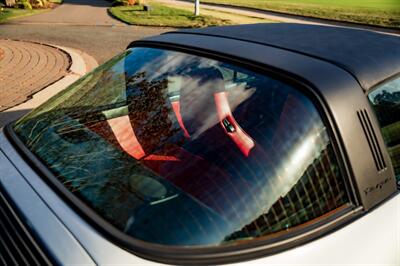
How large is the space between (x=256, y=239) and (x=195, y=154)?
1.45 ft

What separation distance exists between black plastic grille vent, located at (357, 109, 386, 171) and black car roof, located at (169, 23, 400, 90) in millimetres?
137

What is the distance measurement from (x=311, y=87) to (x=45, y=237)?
1.13 m

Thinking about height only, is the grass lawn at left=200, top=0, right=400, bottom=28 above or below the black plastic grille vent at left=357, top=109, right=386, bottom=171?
above

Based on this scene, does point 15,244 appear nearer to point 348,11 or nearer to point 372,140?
point 372,140

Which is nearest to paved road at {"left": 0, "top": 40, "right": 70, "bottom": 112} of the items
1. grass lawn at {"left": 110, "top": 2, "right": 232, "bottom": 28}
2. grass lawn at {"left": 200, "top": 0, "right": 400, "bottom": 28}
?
grass lawn at {"left": 110, "top": 2, "right": 232, "bottom": 28}

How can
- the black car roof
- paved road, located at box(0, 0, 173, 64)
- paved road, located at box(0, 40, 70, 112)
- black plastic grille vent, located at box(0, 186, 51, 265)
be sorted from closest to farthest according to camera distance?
black plastic grille vent, located at box(0, 186, 51, 265), the black car roof, paved road, located at box(0, 40, 70, 112), paved road, located at box(0, 0, 173, 64)

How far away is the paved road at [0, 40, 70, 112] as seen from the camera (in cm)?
630

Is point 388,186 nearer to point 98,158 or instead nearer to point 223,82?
point 223,82

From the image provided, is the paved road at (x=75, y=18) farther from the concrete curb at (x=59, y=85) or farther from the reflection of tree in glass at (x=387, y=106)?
the reflection of tree in glass at (x=387, y=106)

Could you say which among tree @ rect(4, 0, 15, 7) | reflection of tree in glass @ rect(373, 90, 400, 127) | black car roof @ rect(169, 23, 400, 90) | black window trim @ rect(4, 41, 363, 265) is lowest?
black window trim @ rect(4, 41, 363, 265)

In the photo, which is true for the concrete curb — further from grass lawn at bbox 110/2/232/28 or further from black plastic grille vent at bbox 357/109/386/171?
grass lawn at bbox 110/2/232/28

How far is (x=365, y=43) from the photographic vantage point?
204 centimetres

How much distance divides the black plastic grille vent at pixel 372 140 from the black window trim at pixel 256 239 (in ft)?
0.55

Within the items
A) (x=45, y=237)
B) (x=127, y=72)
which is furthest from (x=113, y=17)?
(x=45, y=237)
